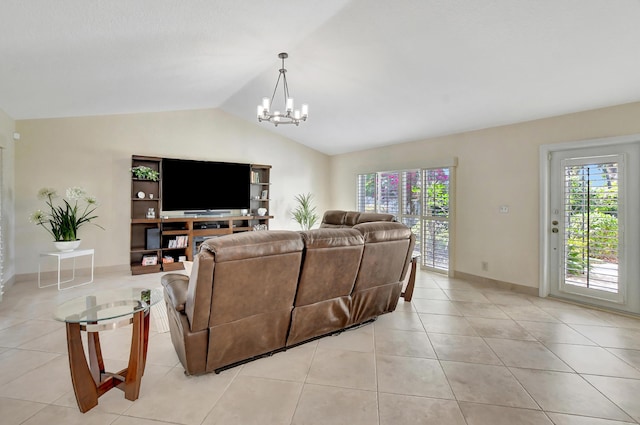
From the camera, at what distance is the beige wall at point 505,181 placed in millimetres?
3572

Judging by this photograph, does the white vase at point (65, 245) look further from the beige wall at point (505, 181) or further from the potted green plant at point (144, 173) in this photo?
the beige wall at point (505, 181)

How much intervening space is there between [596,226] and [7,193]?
24.8 feet

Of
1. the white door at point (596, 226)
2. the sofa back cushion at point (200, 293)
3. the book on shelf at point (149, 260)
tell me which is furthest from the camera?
the book on shelf at point (149, 260)

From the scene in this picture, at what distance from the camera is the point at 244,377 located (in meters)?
2.11

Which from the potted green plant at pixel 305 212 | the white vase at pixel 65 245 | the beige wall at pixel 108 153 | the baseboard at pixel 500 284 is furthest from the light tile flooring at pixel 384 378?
the potted green plant at pixel 305 212

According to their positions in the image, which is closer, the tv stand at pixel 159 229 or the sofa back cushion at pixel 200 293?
the sofa back cushion at pixel 200 293

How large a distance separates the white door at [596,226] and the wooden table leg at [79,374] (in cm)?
492

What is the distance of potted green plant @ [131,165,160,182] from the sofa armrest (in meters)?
3.43

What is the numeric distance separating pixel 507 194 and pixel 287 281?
366 cm

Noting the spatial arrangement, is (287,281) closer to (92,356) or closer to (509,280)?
(92,356)

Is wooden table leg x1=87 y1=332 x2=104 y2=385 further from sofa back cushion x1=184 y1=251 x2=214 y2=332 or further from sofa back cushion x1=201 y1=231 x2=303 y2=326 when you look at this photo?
sofa back cushion x1=201 y1=231 x2=303 y2=326

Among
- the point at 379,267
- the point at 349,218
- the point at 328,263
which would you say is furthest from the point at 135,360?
the point at 349,218

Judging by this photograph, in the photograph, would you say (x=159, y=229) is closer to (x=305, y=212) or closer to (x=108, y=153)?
(x=108, y=153)

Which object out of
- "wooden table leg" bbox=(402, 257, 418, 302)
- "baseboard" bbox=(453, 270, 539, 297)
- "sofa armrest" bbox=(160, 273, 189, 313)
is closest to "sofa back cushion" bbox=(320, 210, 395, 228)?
"wooden table leg" bbox=(402, 257, 418, 302)
